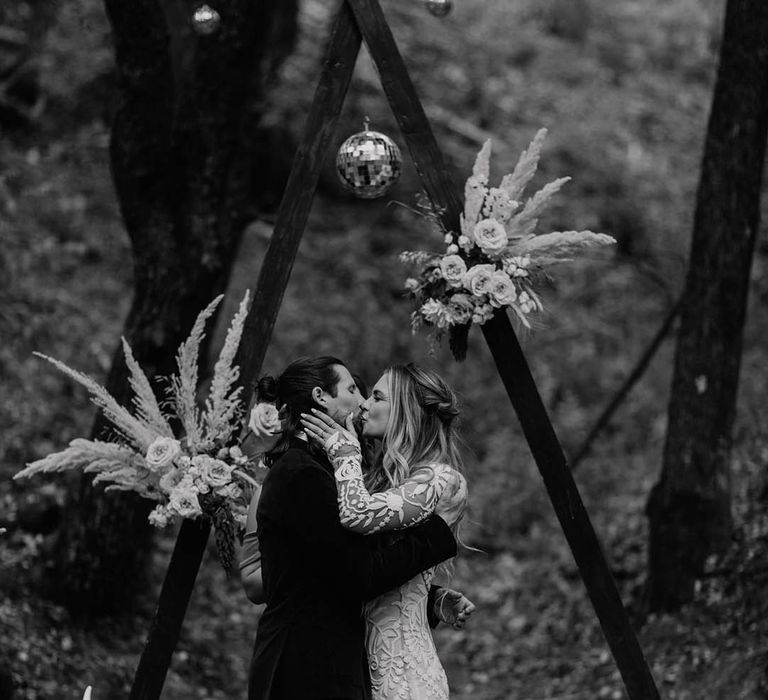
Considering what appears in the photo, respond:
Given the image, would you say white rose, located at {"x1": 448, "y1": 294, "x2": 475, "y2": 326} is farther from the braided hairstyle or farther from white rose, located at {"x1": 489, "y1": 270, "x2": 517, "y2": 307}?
the braided hairstyle

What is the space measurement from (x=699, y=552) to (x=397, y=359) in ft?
19.1

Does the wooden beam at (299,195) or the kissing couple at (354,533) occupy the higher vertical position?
the wooden beam at (299,195)

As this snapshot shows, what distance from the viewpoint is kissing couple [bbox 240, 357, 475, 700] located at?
12.9 ft

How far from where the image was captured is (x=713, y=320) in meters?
7.43

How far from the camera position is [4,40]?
13.9 m

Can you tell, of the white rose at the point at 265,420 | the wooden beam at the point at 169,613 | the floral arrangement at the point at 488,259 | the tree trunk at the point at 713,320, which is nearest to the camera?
the white rose at the point at 265,420

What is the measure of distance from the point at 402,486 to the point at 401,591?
426mm

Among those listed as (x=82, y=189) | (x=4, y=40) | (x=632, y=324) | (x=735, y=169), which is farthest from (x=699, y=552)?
(x=4, y=40)

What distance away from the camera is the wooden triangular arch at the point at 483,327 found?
5121 millimetres

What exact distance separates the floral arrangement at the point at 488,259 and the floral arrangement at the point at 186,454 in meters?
0.90

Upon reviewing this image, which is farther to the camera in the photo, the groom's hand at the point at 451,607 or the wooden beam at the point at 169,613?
the wooden beam at the point at 169,613

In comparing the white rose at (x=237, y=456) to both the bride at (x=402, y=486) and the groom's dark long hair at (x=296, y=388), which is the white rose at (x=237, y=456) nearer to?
the groom's dark long hair at (x=296, y=388)

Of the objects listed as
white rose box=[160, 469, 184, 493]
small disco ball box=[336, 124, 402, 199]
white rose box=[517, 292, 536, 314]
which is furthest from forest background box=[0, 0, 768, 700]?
white rose box=[160, 469, 184, 493]

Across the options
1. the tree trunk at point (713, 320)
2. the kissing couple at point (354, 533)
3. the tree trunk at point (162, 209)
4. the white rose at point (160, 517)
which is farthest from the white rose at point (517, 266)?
the tree trunk at point (713, 320)
